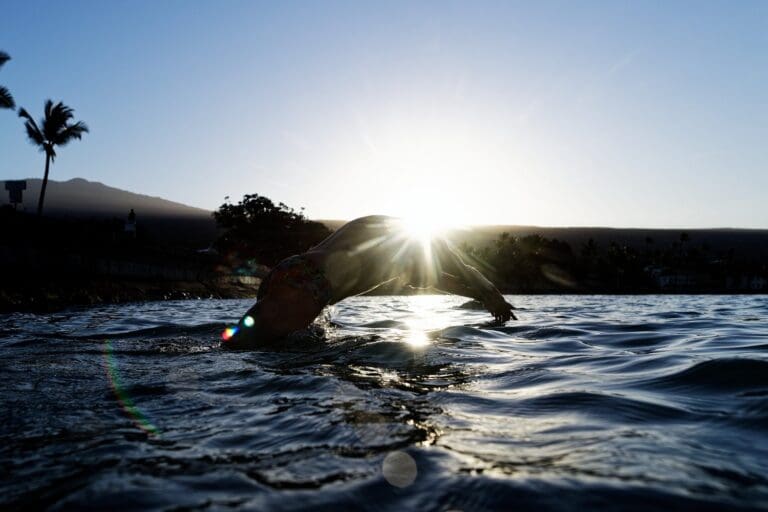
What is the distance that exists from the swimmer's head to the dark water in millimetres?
797

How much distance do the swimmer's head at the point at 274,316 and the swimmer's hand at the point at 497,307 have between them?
10.9ft

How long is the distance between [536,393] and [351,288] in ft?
10.6

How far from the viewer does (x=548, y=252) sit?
371ft

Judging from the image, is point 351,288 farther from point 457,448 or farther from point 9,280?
point 9,280

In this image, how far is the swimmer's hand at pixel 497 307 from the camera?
7578mm

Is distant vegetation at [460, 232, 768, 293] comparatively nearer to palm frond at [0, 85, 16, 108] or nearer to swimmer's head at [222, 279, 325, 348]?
palm frond at [0, 85, 16, 108]

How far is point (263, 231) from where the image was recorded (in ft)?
191

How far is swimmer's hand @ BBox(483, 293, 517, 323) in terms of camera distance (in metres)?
7.58

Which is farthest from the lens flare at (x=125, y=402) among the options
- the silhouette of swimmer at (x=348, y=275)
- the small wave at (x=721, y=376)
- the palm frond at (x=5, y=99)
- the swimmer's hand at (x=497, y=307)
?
the palm frond at (x=5, y=99)

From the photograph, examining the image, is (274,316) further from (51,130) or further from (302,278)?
(51,130)

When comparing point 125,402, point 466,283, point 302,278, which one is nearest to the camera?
point 125,402

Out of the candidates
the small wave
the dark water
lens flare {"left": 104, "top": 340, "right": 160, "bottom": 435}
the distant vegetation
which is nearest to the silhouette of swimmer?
the dark water

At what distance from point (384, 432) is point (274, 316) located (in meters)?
3.19

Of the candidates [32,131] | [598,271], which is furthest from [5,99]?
[598,271]
